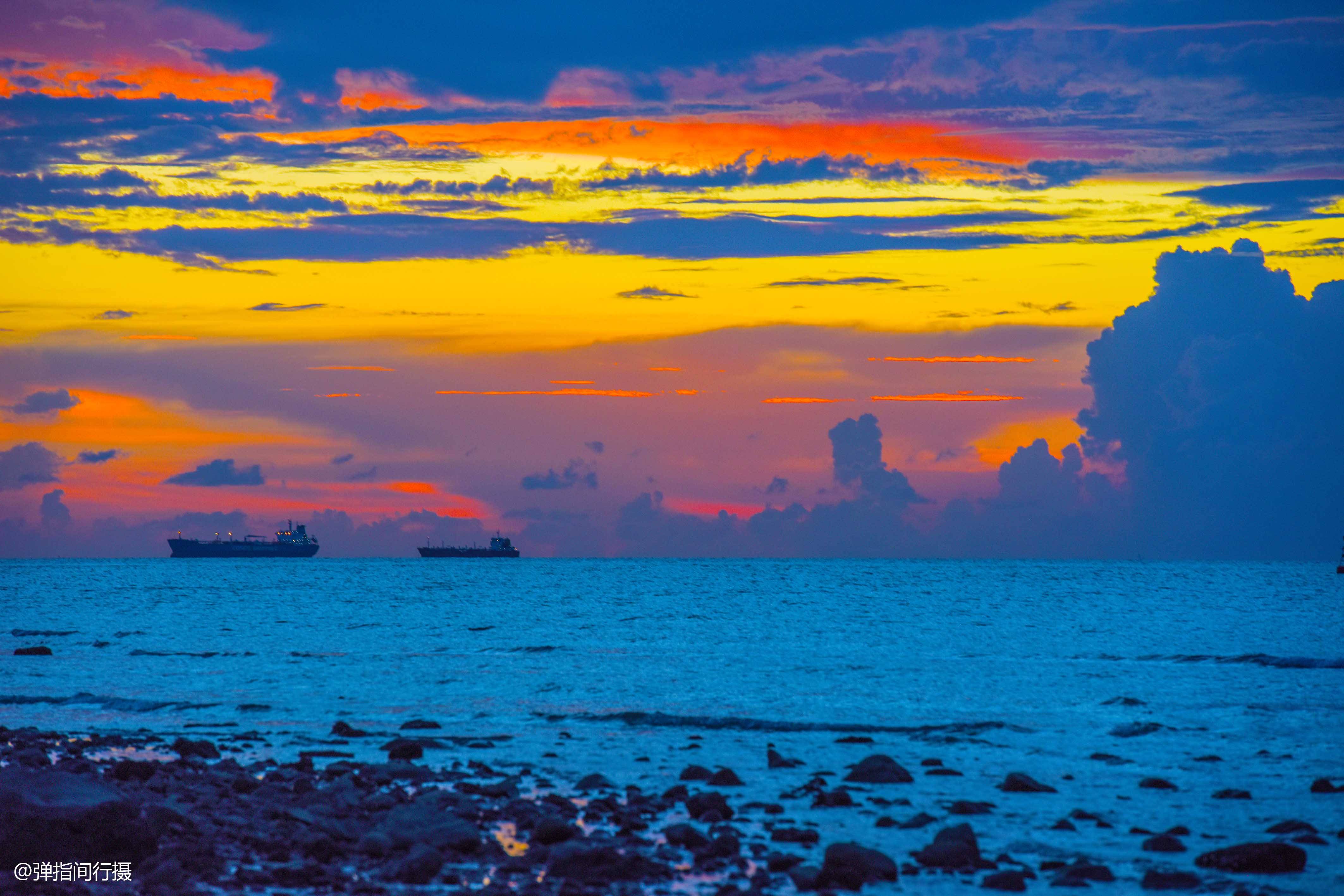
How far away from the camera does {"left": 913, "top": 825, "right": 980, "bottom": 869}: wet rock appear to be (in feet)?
53.5

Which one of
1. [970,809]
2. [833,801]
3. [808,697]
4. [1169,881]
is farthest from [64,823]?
[808,697]

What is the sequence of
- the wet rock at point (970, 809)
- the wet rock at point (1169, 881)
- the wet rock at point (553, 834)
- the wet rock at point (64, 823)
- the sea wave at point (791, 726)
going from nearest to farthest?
the wet rock at point (64, 823) < the wet rock at point (1169, 881) < the wet rock at point (553, 834) < the wet rock at point (970, 809) < the sea wave at point (791, 726)

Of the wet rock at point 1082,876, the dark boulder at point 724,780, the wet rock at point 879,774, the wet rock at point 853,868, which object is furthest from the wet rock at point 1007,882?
the dark boulder at point 724,780

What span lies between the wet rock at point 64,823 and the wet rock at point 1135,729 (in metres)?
21.4

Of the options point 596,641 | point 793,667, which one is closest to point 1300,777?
point 793,667

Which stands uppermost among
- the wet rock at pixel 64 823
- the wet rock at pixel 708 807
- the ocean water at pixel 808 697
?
the wet rock at pixel 64 823

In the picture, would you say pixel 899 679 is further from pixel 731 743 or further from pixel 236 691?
pixel 236 691

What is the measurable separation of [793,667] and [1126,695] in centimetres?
1310

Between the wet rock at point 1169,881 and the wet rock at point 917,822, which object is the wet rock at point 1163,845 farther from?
the wet rock at point 917,822

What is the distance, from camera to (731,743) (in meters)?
28.1

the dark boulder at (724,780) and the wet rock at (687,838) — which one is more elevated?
the wet rock at (687,838)

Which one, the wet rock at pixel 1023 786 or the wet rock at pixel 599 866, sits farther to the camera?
the wet rock at pixel 1023 786

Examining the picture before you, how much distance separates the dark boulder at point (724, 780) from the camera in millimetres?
22172

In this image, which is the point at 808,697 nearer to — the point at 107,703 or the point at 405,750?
the point at 405,750
